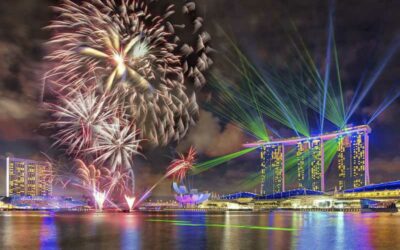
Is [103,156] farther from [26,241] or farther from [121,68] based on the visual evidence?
[26,241]

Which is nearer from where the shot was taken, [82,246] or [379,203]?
[82,246]

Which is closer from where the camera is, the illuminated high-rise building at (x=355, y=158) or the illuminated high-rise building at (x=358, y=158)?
A: the illuminated high-rise building at (x=355, y=158)

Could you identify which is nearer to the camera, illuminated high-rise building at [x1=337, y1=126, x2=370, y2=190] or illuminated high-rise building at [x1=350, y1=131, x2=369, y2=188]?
illuminated high-rise building at [x1=337, y1=126, x2=370, y2=190]

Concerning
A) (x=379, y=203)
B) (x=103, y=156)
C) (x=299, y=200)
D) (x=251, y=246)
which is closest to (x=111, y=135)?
(x=103, y=156)

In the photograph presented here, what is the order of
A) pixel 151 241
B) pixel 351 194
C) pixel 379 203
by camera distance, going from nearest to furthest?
pixel 151 241
pixel 379 203
pixel 351 194

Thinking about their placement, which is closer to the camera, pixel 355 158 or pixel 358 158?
pixel 358 158

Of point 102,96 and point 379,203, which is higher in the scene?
point 102,96

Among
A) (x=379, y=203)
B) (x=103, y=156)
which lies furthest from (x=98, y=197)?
(x=379, y=203)

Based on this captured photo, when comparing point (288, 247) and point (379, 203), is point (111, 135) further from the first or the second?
point (379, 203)

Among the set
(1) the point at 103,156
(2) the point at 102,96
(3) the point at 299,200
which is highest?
(2) the point at 102,96

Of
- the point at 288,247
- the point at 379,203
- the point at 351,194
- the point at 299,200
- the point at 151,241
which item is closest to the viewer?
the point at 288,247
